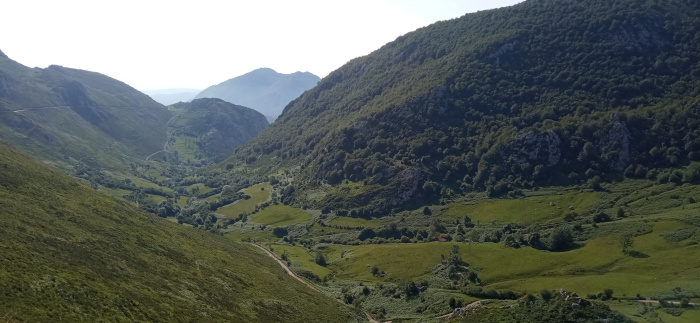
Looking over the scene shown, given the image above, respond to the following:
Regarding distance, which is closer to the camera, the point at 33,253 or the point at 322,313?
Result: the point at 33,253

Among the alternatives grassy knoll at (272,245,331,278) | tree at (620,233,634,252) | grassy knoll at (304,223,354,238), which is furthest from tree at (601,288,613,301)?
grassy knoll at (304,223,354,238)

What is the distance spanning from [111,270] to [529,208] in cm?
15753

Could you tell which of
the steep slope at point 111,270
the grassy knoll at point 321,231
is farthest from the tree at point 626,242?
the grassy knoll at point 321,231

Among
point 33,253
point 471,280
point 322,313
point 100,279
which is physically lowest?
point 471,280

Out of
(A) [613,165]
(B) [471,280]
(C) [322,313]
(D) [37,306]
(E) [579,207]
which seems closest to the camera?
(D) [37,306]

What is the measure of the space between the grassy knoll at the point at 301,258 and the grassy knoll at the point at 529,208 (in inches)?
2784

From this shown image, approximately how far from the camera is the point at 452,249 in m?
128

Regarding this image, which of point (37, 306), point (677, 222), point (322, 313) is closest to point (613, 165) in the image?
point (677, 222)

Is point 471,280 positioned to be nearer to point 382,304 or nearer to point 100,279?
point 382,304

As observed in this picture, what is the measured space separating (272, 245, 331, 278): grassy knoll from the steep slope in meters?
28.9

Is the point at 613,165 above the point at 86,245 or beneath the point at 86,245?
beneath

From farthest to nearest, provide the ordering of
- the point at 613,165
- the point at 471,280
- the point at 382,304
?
1. the point at 613,165
2. the point at 471,280
3. the point at 382,304

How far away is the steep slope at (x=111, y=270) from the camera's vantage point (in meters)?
47.9

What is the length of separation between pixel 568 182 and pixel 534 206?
30.3 meters
